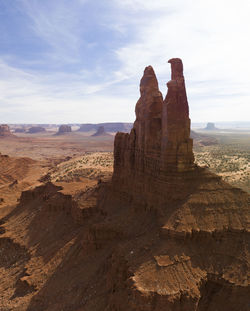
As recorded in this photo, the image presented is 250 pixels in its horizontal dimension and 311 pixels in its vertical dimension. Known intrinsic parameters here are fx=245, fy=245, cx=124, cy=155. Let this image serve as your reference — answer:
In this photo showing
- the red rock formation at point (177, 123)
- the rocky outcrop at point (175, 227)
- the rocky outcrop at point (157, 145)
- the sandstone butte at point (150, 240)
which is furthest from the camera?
the rocky outcrop at point (157, 145)

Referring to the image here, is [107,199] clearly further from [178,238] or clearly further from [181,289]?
[181,289]

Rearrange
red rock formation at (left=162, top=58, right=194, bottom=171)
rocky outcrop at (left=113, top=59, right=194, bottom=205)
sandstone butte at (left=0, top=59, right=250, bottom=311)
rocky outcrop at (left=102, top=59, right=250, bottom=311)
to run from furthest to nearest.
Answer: rocky outcrop at (left=113, top=59, right=194, bottom=205)
red rock formation at (left=162, top=58, right=194, bottom=171)
sandstone butte at (left=0, top=59, right=250, bottom=311)
rocky outcrop at (left=102, top=59, right=250, bottom=311)

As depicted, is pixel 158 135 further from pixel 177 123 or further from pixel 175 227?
pixel 175 227

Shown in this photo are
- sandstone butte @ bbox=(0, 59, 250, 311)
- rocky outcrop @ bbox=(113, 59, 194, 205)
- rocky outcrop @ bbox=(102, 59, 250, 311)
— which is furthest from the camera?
rocky outcrop @ bbox=(113, 59, 194, 205)

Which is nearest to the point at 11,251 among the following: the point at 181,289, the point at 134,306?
the point at 134,306

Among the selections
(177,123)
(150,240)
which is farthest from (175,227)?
(177,123)

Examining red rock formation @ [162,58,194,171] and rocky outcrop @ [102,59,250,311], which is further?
red rock formation @ [162,58,194,171]

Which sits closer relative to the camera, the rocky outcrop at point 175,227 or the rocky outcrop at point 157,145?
the rocky outcrop at point 175,227

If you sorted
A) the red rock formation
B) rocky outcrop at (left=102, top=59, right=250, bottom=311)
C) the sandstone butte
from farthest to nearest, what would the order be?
1. the red rock formation
2. the sandstone butte
3. rocky outcrop at (left=102, top=59, right=250, bottom=311)

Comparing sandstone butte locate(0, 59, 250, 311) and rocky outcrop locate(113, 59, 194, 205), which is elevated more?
rocky outcrop locate(113, 59, 194, 205)
